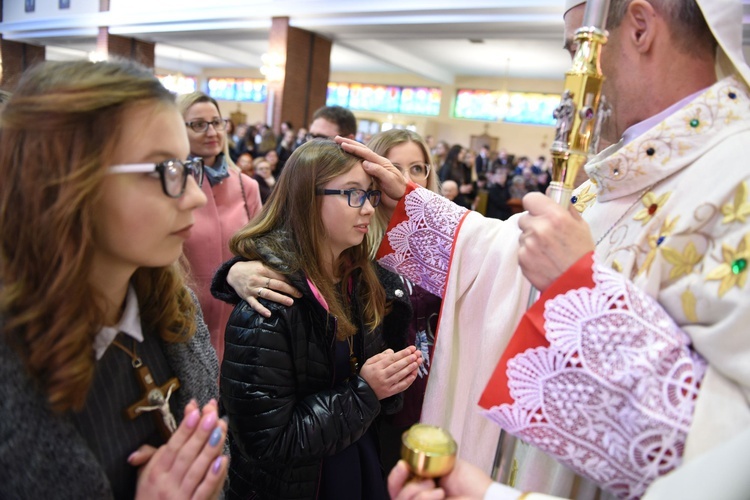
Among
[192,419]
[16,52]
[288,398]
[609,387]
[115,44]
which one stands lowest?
[288,398]

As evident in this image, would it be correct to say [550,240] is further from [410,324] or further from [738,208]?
[410,324]

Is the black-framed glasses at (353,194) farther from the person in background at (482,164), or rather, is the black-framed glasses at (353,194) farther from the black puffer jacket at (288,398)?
the person in background at (482,164)

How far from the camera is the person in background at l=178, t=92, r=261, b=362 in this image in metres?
2.59

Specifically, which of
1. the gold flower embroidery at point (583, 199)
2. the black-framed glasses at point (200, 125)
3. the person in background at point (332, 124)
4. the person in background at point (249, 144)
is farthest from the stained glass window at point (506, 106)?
the gold flower embroidery at point (583, 199)

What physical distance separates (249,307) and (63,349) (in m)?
0.66

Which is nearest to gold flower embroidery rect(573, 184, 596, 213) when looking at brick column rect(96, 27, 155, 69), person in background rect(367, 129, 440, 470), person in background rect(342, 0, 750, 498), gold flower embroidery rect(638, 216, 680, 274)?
person in background rect(342, 0, 750, 498)

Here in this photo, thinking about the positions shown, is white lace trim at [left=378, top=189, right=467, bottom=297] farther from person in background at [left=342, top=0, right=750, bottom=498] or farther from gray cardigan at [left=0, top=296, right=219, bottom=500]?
gray cardigan at [left=0, top=296, right=219, bottom=500]

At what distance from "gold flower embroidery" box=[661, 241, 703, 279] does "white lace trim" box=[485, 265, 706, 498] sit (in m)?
0.12

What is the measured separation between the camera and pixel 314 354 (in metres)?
1.53

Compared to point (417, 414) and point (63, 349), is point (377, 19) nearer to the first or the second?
point (417, 414)

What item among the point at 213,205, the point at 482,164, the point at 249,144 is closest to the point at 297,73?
the point at 249,144

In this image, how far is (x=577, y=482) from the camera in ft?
3.83

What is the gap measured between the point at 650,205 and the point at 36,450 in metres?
1.33

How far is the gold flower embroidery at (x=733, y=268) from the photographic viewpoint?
2.90 feet
